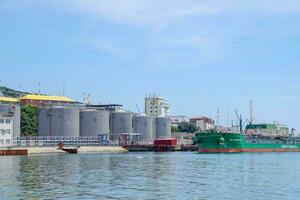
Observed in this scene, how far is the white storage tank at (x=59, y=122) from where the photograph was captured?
16512 cm

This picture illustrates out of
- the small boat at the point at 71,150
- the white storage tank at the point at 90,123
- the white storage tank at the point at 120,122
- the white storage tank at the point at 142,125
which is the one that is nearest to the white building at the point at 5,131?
the small boat at the point at 71,150

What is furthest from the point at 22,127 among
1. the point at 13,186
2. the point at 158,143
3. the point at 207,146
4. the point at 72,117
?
the point at 13,186

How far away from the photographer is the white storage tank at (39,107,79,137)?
542 feet

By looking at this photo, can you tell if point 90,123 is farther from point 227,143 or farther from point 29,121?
point 227,143

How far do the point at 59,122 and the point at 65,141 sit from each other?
→ 797cm

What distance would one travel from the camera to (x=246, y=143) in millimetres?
148250

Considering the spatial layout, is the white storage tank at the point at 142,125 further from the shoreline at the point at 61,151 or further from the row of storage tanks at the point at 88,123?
the shoreline at the point at 61,151

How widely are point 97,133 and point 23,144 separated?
3437 centimetres

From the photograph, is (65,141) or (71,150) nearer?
(71,150)

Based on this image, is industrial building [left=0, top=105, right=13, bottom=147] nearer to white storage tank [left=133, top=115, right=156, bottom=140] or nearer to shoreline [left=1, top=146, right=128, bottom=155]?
shoreline [left=1, top=146, right=128, bottom=155]

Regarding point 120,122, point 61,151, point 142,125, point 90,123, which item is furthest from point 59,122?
point 142,125

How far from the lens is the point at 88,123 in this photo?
174750mm

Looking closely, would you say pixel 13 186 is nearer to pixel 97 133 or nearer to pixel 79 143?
pixel 79 143

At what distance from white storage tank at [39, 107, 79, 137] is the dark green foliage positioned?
19.5 feet
